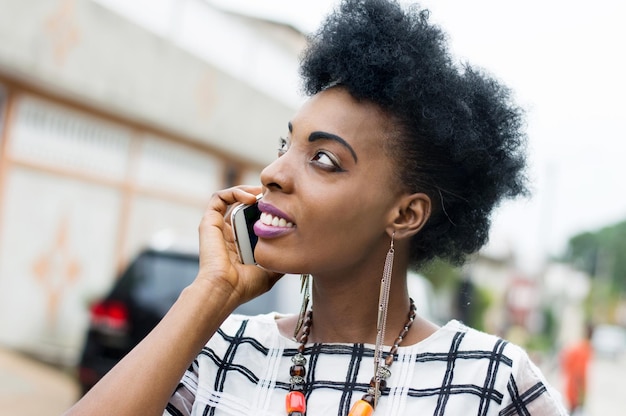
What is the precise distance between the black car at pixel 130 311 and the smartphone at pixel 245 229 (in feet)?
12.6

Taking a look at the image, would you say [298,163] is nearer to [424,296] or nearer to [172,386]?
[172,386]

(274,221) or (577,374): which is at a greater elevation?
(577,374)

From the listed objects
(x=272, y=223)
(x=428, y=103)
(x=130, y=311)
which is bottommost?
(x=272, y=223)

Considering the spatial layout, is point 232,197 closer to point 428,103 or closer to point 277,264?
point 277,264

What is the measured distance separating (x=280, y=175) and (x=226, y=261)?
25 centimetres

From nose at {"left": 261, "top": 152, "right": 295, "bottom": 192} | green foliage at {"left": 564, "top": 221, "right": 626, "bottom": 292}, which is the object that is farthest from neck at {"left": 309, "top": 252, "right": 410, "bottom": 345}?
green foliage at {"left": 564, "top": 221, "right": 626, "bottom": 292}

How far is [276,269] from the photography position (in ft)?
5.91

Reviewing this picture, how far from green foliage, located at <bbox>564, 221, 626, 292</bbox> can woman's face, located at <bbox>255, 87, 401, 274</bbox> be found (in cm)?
9208

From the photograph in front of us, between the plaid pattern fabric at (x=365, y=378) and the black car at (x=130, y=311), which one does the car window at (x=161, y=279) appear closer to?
the black car at (x=130, y=311)

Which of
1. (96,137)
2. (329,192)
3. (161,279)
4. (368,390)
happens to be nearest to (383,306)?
(368,390)

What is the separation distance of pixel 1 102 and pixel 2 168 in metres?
0.78

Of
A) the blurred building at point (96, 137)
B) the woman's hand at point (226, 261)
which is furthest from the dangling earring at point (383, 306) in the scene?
the blurred building at point (96, 137)

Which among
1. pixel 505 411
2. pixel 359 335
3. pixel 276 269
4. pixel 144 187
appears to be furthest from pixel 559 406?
pixel 144 187

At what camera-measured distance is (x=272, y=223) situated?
5.91 ft
